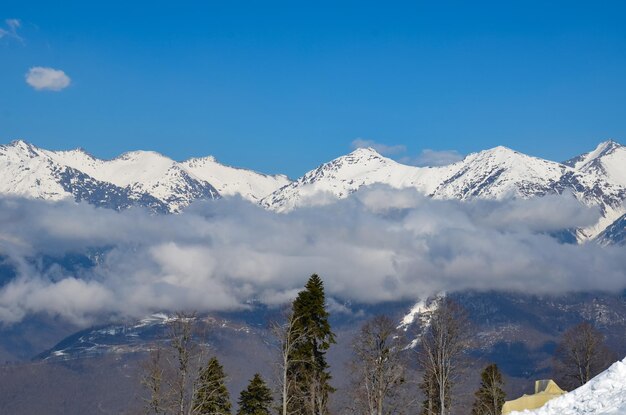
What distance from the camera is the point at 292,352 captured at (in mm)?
59688

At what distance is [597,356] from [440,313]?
32.8 meters

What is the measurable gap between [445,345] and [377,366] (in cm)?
578

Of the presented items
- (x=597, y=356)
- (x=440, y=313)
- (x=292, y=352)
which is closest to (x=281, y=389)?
(x=292, y=352)

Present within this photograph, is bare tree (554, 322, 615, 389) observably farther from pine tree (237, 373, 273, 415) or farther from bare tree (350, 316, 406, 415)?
pine tree (237, 373, 273, 415)

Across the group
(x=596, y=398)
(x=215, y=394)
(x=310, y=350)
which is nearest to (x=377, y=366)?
(x=310, y=350)

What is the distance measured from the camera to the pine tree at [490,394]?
78.9 metres

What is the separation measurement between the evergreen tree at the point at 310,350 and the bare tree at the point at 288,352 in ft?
0.44

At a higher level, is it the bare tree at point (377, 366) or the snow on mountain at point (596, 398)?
the bare tree at point (377, 366)

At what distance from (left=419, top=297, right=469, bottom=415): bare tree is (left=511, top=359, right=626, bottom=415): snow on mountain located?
2963cm

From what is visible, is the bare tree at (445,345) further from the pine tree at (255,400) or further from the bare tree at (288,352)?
the pine tree at (255,400)

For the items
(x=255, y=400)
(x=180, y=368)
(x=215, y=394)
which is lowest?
(x=255, y=400)

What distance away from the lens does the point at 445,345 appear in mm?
65500

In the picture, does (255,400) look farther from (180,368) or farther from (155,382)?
(180,368)

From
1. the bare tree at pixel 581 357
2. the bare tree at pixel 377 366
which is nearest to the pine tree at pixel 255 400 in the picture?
the bare tree at pixel 377 366
